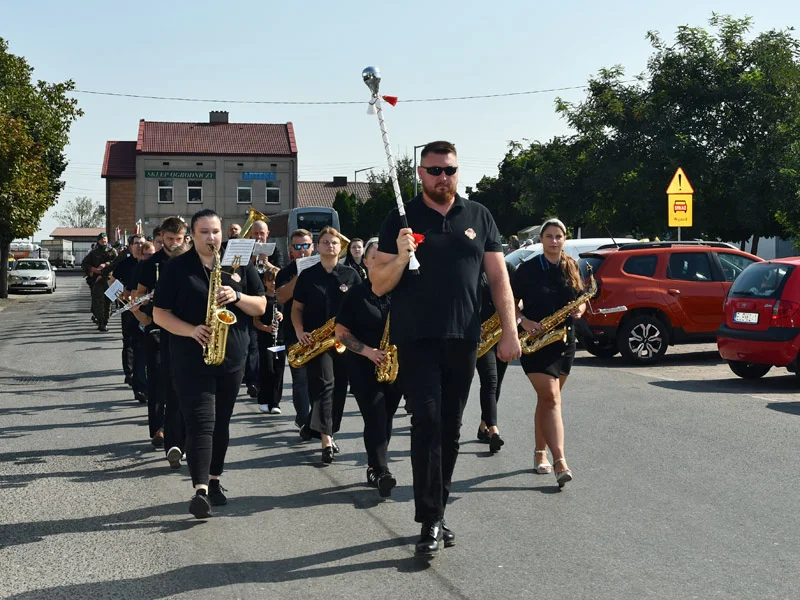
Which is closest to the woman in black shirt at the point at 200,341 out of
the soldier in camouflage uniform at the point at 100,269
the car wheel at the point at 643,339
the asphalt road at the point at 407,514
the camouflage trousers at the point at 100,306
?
the asphalt road at the point at 407,514

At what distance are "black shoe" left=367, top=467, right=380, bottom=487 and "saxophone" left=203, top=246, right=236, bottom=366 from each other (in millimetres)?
1425

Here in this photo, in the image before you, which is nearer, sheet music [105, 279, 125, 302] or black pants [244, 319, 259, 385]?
sheet music [105, 279, 125, 302]

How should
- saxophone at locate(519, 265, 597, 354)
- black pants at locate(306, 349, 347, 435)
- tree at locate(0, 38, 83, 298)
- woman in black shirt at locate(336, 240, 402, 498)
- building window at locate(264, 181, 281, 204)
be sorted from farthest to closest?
building window at locate(264, 181, 281, 204), tree at locate(0, 38, 83, 298), black pants at locate(306, 349, 347, 435), saxophone at locate(519, 265, 597, 354), woman in black shirt at locate(336, 240, 402, 498)

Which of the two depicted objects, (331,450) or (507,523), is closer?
(507,523)

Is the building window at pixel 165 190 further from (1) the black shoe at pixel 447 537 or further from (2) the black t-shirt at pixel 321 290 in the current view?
(1) the black shoe at pixel 447 537

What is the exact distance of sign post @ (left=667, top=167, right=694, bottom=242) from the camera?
20391 mm

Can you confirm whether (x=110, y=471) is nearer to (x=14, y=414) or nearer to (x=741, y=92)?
(x=14, y=414)

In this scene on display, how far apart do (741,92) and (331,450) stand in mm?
23340

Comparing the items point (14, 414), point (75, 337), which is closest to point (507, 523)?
point (14, 414)

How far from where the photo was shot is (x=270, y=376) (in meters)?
11.2

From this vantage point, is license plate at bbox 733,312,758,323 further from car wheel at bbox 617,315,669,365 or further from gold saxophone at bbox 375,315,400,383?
gold saxophone at bbox 375,315,400,383

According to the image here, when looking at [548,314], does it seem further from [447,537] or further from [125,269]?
[125,269]

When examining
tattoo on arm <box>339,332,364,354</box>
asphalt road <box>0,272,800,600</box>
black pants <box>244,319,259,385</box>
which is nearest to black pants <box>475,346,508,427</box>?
asphalt road <box>0,272,800,600</box>

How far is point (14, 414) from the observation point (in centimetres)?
1112
